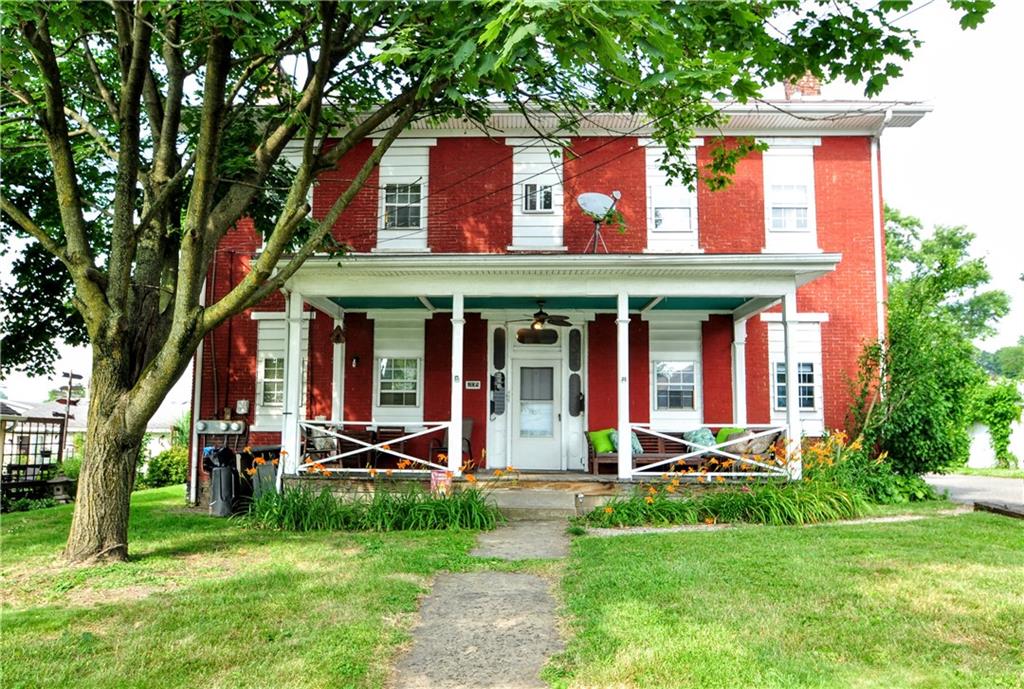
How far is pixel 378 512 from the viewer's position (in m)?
8.86

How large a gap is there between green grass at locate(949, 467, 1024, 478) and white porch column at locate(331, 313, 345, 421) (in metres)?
15.9

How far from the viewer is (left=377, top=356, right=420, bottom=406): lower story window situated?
41.0ft

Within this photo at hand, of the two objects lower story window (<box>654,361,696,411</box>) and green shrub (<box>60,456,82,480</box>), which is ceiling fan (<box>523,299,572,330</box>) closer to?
lower story window (<box>654,361,696,411</box>)

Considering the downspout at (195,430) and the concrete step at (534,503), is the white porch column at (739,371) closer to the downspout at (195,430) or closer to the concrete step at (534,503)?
the concrete step at (534,503)

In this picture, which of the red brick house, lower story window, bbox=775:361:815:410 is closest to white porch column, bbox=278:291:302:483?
the red brick house

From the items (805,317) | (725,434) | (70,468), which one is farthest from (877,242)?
(70,468)

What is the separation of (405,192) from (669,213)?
15.9 ft

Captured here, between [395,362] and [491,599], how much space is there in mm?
7414

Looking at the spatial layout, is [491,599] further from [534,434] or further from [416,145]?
[416,145]

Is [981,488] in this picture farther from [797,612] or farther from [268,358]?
[268,358]

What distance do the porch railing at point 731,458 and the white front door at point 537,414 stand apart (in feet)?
6.21

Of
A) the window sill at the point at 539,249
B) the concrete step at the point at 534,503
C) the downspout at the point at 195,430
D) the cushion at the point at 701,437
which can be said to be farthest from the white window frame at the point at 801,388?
the downspout at the point at 195,430

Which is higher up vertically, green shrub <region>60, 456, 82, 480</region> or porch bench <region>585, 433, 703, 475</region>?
porch bench <region>585, 433, 703, 475</region>

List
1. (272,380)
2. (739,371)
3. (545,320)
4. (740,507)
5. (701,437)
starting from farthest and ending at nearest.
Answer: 1. (272,380)
2. (739,371)
3. (545,320)
4. (701,437)
5. (740,507)
